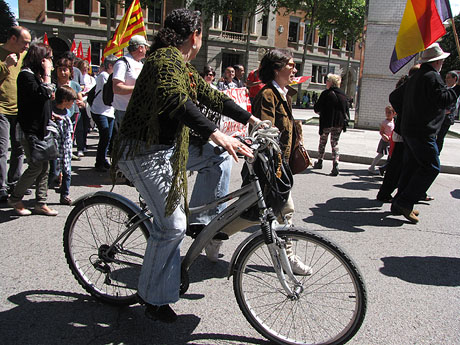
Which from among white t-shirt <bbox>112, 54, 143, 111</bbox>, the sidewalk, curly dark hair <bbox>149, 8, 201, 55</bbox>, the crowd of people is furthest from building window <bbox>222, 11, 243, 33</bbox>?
curly dark hair <bbox>149, 8, 201, 55</bbox>

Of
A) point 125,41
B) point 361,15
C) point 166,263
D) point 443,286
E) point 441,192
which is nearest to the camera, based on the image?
point 166,263

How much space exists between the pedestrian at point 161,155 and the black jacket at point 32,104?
96.1 inches

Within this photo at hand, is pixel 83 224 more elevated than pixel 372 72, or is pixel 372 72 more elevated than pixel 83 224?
pixel 372 72

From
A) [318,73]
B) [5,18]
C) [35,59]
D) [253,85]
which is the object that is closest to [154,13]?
[318,73]

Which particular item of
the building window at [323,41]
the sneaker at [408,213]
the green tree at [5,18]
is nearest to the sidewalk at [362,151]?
the sneaker at [408,213]

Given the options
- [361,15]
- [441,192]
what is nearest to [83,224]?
[441,192]

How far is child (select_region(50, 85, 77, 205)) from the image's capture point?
16.6ft

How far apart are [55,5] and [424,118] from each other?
132ft

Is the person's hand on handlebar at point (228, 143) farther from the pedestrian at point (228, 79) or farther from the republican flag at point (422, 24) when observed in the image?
the pedestrian at point (228, 79)

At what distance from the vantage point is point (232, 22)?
44.4 m

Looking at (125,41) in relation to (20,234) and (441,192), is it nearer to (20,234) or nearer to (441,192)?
(20,234)

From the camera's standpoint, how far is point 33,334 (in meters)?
2.52

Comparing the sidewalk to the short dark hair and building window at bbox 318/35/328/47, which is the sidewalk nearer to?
the short dark hair

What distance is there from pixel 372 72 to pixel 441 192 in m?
10.5
